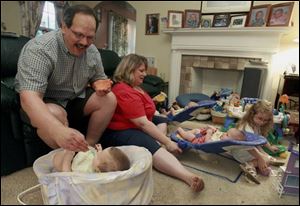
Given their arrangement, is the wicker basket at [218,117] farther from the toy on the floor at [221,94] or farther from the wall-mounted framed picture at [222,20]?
the wall-mounted framed picture at [222,20]

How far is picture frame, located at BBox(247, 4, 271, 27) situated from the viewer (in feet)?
3.67

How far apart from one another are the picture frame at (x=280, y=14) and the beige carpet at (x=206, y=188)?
68 centimetres

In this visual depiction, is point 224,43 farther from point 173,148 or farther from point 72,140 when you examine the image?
point 72,140

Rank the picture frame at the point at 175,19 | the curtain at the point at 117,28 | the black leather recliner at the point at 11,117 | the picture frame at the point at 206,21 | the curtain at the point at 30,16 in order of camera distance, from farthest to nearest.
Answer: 1. the curtain at the point at 117,28
2. the curtain at the point at 30,16
3. the picture frame at the point at 175,19
4. the picture frame at the point at 206,21
5. the black leather recliner at the point at 11,117

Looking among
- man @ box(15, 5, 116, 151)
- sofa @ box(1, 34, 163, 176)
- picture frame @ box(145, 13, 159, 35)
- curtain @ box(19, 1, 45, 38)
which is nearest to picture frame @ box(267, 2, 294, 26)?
picture frame @ box(145, 13, 159, 35)

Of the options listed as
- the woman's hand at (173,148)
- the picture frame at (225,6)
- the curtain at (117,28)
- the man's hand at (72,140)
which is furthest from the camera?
the curtain at (117,28)

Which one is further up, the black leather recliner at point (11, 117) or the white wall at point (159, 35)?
the white wall at point (159, 35)

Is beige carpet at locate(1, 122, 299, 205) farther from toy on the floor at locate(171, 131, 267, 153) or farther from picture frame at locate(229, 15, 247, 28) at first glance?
picture frame at locate(229, 15, 247, 28)

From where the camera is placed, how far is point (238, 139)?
2.17ft

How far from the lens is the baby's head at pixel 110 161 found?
21.9 inches

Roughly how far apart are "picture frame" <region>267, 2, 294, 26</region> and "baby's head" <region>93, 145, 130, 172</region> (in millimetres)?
1009

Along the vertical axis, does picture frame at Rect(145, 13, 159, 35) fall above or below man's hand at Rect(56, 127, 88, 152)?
above

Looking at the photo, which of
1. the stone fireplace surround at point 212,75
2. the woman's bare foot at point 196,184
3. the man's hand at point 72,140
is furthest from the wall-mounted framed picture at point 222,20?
the man's hand at point 72,140

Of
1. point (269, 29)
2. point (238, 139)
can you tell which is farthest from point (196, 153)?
point (269, 29)
